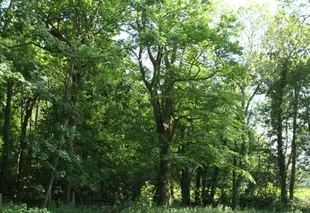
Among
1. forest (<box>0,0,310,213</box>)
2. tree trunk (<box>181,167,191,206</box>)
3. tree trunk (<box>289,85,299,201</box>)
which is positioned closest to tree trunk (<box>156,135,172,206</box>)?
forest (<box>0,0,310,213</box>)

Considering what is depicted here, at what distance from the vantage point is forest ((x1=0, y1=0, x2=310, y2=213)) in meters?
10.1

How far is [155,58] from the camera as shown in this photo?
59.7 ft

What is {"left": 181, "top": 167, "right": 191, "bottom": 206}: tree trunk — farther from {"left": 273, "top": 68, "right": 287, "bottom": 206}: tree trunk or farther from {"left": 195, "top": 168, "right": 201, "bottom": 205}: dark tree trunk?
{"left": 273, "top": 68, "right": 287, "bottom": 206}: tree trunk

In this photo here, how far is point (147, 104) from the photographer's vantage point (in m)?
16.8

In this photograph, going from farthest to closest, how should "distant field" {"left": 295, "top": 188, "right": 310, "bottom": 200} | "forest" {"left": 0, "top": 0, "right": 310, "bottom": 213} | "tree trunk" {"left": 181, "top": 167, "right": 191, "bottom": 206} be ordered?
"distant field" {"left": 295, "top": 188, "right": 310, "bottom": 200}
"tree trunk" {"left": 181, "top": 167, "right": 191, "bottom": 206}
"forest" {"left": 0, "top": 0, "right": 310, "bottom": 213}

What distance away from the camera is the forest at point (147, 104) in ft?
33.0

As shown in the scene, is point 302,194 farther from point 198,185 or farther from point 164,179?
point 164,179

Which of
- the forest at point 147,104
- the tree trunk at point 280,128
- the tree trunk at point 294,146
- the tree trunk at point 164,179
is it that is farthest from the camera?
the tree trunk at point 280,128

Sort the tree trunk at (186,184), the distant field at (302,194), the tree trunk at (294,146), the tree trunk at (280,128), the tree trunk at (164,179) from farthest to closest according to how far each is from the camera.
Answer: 1. the distant field at (302,194)
2. the tree trunk at (186,184)
3. the tree trunk at (280,128)
4. the tree trunk at (294,146)
5. the tree trunk at (164,179)

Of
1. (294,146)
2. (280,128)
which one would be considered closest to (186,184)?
(280,128)

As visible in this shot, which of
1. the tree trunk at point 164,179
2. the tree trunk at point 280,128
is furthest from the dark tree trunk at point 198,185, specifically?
the tree trunk at point 164,179

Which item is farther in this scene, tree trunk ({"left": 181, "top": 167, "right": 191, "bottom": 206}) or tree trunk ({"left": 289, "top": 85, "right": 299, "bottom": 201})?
tree trunk ({"left": 181, "top": 167, "right": 191, "bottom": 206})

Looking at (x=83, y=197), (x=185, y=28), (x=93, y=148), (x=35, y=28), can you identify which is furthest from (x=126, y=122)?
(x=35, y=28)

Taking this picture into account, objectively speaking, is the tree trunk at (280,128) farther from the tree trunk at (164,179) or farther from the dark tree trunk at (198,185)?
the tree trunk at (164,179)
